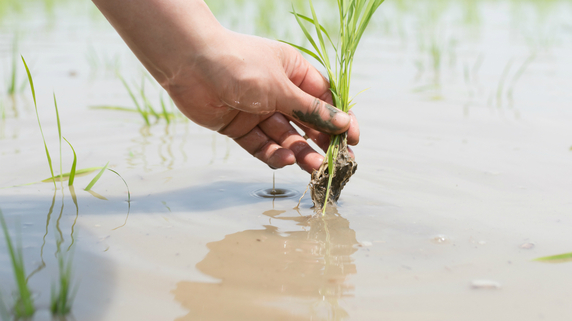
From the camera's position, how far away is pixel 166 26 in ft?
5.21

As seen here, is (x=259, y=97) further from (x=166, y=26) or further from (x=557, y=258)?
(x=557, y=258)

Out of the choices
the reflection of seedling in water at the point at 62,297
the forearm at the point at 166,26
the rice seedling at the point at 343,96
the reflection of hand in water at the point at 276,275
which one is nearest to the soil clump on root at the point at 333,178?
Result: the rice seedling at the point at 343,96

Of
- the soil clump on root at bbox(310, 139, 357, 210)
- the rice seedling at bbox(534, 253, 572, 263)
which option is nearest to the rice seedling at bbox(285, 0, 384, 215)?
the soil clump on root at bbox(310, 139, 357, 210)

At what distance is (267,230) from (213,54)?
62 cm

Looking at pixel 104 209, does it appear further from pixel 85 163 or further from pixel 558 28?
pixel 558 28

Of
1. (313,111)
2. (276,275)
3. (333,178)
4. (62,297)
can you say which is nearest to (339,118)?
(313,111)

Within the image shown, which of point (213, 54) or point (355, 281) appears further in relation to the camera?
point (213, 54)

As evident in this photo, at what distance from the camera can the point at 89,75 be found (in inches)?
159

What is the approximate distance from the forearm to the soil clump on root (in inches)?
23.7

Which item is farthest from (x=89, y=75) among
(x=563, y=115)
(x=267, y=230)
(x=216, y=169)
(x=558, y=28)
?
(x=558, y=28)

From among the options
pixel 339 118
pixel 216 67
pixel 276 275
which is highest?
pixel 216 67

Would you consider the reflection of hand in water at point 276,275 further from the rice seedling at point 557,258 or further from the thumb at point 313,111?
the rice seedling at point 557,258

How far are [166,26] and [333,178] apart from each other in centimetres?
80

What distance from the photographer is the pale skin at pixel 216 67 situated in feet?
5.22
